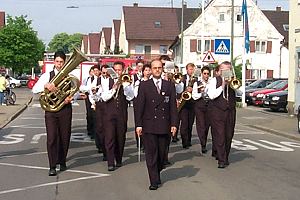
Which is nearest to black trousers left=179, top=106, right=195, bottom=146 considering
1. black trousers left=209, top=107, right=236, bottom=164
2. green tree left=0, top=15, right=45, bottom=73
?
black trousers left=209, top=107, right=236, bottom=164

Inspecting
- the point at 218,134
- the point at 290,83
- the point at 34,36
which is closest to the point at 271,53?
the point at 34,36

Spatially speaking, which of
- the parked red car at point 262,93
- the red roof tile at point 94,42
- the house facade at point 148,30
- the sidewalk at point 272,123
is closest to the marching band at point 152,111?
the sidewalk at point 272,123

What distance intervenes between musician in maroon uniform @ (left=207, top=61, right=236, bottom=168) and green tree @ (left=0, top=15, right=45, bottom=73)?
198ft

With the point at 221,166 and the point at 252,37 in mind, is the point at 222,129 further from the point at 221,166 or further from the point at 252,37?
the point at 252,37

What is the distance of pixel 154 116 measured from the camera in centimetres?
934

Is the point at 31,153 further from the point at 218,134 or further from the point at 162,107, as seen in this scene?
the point at 162,107

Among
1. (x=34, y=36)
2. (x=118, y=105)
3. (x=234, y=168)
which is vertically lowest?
(x=234, y=168)

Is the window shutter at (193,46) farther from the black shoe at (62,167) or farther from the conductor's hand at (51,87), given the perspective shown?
the conductor's hand at (51,87)

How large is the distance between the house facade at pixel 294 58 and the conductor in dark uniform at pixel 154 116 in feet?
56.5

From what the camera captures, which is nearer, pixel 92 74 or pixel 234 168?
pixel 234 168

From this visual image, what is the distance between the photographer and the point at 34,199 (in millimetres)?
8555

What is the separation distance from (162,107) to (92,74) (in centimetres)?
544

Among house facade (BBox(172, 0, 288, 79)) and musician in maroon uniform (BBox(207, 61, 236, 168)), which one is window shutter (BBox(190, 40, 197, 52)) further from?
musician in maroon uniform (BBox(207, 61, 236, 168))

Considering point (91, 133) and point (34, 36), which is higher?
point (34, 36)
